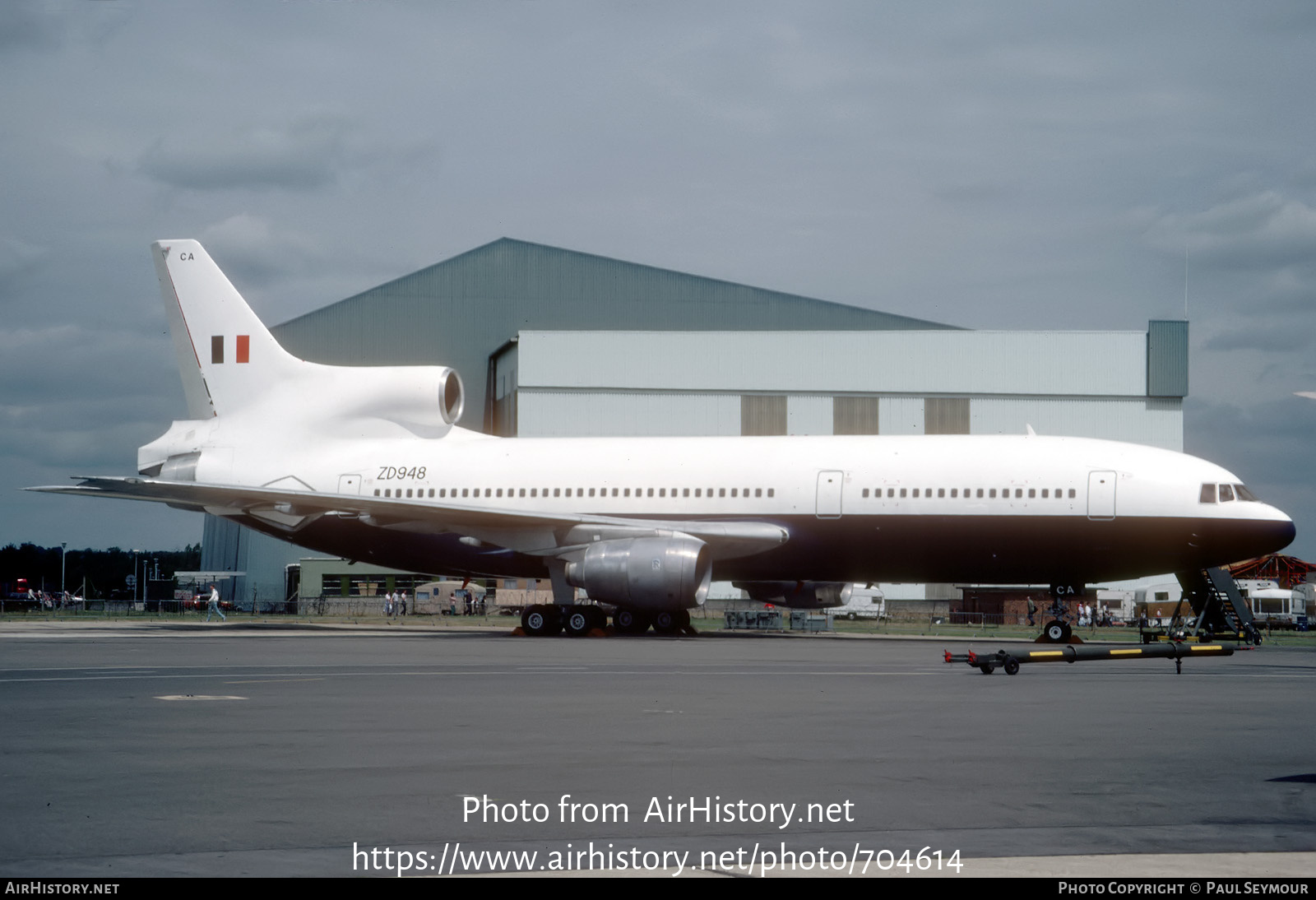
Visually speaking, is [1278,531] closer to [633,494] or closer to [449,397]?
[633,494]

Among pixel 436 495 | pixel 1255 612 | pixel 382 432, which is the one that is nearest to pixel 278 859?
pixel 436 495

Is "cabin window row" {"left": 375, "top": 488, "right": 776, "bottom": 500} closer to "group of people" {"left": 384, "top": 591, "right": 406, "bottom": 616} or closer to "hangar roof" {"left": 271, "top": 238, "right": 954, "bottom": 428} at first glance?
"group of people" {"left": 384, "top": 591, "right": 406, "bottom": 616}

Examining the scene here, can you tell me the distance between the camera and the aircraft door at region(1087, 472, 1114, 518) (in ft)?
95.1

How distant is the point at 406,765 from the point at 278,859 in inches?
122

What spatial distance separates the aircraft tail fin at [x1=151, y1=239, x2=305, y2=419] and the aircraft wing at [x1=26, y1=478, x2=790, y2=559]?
14.9ft

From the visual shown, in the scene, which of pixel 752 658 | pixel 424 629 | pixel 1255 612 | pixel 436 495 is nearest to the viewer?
pixel 752 658

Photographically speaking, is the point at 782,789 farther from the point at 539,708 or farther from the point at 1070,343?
the point at 1070,343

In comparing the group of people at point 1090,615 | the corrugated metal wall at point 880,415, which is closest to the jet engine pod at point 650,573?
the group of people at point 1090,615

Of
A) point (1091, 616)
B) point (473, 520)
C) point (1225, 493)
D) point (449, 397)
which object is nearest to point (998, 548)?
point (1225, 493)

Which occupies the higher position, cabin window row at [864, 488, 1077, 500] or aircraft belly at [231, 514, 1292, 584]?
cabin window row at [864, 488, 1077, 500]

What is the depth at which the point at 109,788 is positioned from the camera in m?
8.39

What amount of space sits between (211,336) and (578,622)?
13.9 m

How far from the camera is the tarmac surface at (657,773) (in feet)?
21.2

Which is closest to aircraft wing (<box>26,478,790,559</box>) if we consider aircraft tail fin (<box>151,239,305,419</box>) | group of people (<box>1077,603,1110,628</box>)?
aircraft tail fin (<box>151,239,305,419</box>)
